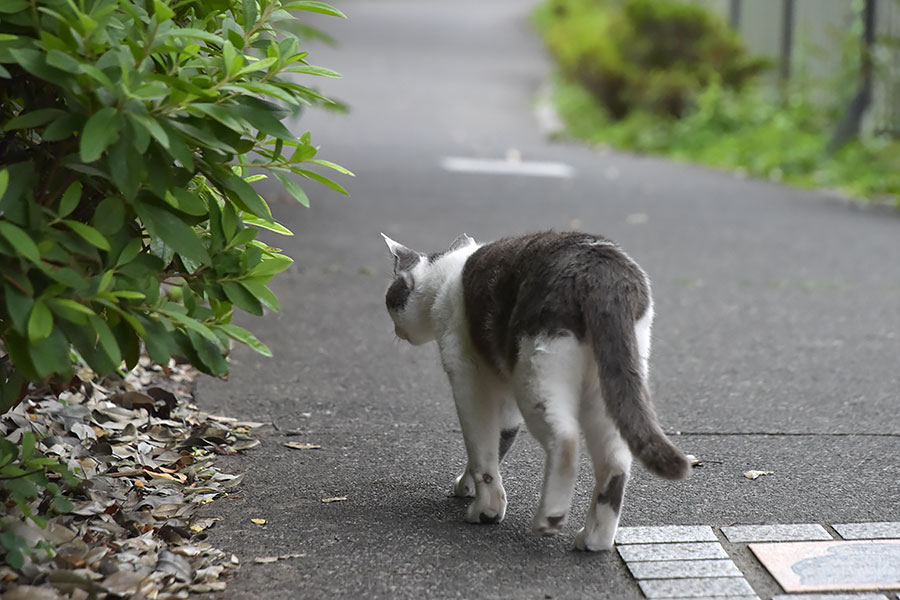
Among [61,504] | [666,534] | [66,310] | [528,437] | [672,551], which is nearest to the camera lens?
[66,310]

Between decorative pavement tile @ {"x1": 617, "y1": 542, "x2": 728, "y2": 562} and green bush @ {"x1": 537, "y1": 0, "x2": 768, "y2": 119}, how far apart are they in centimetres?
1161

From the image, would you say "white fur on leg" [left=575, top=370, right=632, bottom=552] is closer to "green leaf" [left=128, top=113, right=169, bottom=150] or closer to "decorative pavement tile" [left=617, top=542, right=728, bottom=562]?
"decorative pavement tile" [left=617, top=542, right=728, bottom=562]

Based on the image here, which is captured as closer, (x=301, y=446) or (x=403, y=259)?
(x=403, y=259)

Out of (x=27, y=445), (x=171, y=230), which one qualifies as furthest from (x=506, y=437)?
(x=27, y=445)

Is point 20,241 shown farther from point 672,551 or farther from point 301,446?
point 672,551

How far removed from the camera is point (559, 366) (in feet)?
10.0

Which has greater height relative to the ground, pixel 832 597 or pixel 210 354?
pixel 210 354

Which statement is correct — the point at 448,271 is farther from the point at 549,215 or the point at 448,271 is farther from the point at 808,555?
the point at 549,215

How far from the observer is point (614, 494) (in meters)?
3.12

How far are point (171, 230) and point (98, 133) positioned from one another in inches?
15.7

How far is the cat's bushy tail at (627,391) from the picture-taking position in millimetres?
2850

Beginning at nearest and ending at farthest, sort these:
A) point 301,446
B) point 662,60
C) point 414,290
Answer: point 414,290 < point 301,446 < point 662,60

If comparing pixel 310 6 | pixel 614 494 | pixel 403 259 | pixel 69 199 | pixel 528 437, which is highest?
pixel 310 6

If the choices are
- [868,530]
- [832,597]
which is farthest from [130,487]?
[868,530]
